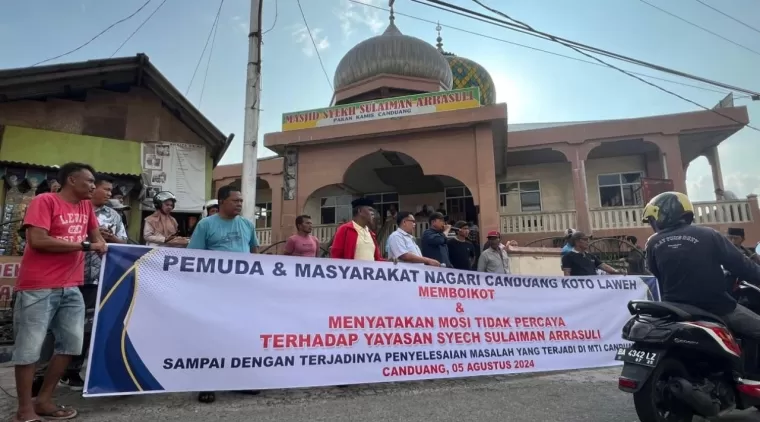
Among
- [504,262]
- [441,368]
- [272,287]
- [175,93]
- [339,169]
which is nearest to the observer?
[272,287]

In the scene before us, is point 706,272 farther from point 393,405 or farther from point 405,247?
point 405,247

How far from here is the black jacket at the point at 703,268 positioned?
9.51 feet

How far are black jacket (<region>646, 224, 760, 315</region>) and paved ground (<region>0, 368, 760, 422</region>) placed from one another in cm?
88

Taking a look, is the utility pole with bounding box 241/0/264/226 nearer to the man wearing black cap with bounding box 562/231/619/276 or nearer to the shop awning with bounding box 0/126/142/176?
the shop awning with bounding box 0/126/142/176

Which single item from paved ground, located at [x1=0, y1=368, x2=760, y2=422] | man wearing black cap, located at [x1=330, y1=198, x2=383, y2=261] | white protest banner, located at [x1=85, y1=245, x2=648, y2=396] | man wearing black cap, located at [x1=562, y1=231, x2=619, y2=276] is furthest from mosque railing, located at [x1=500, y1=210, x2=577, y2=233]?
man wearing black cap, located at [x1=330, y1=198, x2=383, y2=261]

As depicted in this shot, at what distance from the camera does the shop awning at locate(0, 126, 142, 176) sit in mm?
7352

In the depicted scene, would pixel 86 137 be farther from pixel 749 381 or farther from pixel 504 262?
pixel 749 381

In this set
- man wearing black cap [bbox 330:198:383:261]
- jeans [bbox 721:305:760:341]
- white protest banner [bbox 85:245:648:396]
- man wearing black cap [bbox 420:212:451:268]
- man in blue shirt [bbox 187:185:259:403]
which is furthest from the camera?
man wearing black cap [bbox 420:212:451:268]

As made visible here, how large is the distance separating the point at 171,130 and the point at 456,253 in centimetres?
635

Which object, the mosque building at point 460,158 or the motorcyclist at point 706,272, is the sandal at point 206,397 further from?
the mosque building at point 460,158

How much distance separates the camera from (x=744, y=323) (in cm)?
289

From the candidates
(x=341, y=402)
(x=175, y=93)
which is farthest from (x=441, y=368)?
(x=175, y=93)

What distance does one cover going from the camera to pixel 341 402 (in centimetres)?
341

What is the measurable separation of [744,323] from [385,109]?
10.2 metres
